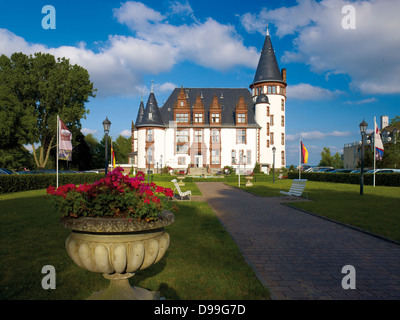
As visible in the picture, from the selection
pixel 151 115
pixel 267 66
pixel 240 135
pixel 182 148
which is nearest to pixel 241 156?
pixel 240 135

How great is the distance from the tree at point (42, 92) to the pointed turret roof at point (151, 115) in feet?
31.6

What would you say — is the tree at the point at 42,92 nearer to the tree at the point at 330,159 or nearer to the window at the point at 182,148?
the window at the point at 182,148

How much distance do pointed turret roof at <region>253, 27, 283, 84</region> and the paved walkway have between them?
42121 millimetres

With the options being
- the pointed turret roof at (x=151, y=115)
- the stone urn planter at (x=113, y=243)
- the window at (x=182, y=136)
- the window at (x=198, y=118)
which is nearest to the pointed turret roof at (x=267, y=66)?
the window at (x=198, y=118)

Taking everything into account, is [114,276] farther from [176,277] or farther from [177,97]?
[177,97]

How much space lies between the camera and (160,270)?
530 cm

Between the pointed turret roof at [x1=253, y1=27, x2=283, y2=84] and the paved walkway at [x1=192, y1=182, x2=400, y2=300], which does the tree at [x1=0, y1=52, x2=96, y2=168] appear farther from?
the paved walkway at [x1=192, y1=182, x2=400, y2=300]

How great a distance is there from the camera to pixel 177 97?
5069 cm

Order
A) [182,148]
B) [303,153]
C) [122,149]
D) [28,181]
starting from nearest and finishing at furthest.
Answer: [28,181]
[303,153]
[182,148]
[122,149]

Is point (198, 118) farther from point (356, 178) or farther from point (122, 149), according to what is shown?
point (122, 149)

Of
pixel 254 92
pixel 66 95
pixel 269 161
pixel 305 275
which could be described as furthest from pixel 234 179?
pixel 305 275

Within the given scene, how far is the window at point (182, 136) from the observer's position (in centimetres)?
4834

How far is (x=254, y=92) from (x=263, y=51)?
7.24m

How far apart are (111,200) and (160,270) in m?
2.19
